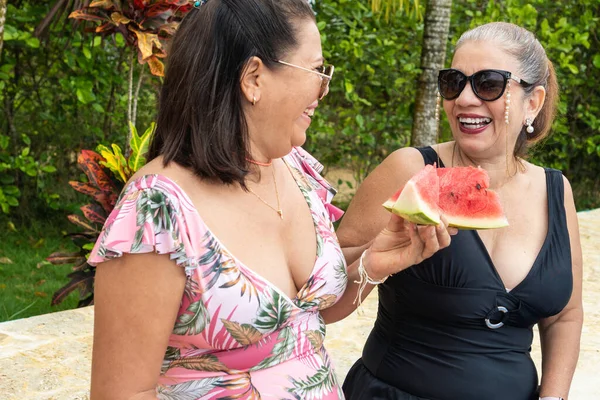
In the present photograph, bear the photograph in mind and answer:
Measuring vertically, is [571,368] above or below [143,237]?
below

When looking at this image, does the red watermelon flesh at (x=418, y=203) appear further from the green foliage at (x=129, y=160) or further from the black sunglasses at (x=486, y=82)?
the green foliage at (x=129, y=160)

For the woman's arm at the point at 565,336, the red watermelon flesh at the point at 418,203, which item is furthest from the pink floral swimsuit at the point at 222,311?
the woman's arm at the point at 565,336

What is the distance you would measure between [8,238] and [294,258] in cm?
562

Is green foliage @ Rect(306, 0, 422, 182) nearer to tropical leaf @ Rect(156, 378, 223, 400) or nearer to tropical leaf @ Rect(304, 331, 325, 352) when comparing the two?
tropical leaf @ Rect(304, 331, 325, 352)

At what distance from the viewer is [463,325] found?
2.72 meters

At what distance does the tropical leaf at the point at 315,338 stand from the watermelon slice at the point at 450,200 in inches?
16.8

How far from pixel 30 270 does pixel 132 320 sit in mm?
4954

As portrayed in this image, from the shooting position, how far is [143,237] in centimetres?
189

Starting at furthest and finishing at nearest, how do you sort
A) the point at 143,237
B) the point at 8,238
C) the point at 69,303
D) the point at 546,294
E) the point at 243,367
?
the point at 8,238 → the point at 69,303 → the point at 546,294 → the point at 243,367 → the point at 143,237

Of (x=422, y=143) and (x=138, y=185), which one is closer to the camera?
(x=138, y=185)

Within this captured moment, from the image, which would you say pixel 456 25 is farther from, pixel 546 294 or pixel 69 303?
pixel 546 294

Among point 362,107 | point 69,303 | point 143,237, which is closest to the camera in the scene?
point 143,237

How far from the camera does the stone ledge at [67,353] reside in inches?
149

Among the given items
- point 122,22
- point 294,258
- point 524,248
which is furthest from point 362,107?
point 294,258
